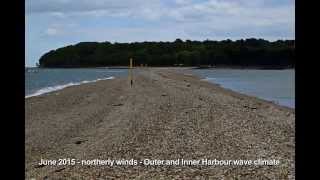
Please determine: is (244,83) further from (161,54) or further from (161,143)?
(161,143)

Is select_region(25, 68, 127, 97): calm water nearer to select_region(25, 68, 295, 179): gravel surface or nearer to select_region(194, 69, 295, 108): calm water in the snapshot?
select_region(25, 68, 295, 179): gravel surface

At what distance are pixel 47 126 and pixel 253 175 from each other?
32.9ft

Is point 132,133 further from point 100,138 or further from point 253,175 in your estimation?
point 253,175

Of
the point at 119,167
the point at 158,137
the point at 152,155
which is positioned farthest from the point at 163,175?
the point at 158,137

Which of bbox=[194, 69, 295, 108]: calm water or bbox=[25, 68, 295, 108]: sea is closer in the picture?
bbox=[194, 69, 295, 108]: calm water

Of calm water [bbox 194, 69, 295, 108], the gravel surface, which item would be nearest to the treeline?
calm water [bbox 194, 69, 295, 108]

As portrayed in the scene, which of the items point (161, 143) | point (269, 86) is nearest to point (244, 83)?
point (269, 86)

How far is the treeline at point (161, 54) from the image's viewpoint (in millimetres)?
40281

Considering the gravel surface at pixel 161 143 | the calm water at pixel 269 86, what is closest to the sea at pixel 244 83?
the calm water at pixel 269 86

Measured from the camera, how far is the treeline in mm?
40281

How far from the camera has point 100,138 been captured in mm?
11742
